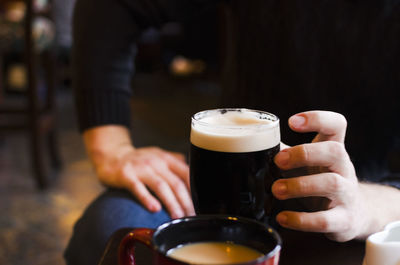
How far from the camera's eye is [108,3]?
3.49ft

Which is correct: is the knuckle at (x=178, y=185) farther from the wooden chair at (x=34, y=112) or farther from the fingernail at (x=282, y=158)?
the wooden chair at (x=34, y=112)

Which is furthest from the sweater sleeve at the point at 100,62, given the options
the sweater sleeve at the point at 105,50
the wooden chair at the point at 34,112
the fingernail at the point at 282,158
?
the wooden chair at the point at 34,112

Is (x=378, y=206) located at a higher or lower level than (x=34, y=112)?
higher

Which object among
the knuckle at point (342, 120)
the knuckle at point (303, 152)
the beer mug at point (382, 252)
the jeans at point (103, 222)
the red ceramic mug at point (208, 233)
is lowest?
the jeans at point (103, 222)

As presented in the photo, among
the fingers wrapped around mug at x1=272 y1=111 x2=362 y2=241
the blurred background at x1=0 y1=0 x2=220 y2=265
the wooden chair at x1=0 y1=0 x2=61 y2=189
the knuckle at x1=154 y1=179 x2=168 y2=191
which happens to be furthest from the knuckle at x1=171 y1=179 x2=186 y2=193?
the wooden chair at x1=0 y1=0 x2=61 y2=189

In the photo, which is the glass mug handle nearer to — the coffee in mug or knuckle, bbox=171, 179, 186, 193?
the coffee in mug

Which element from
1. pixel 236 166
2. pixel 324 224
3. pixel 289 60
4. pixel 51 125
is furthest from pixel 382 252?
pixel 51 125

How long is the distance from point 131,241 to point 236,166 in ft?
0.51

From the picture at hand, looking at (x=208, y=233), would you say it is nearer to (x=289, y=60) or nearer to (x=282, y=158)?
(x=282, y=158)

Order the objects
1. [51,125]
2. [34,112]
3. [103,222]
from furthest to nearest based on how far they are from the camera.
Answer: [51,125], [34,112], [103,222]

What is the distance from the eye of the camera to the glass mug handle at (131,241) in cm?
44

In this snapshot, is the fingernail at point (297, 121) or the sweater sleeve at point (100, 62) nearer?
the fingernail at point (297, 121)

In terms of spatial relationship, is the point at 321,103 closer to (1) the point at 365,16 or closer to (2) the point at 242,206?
(1) the point at 365,16

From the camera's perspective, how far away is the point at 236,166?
0.55 meters
